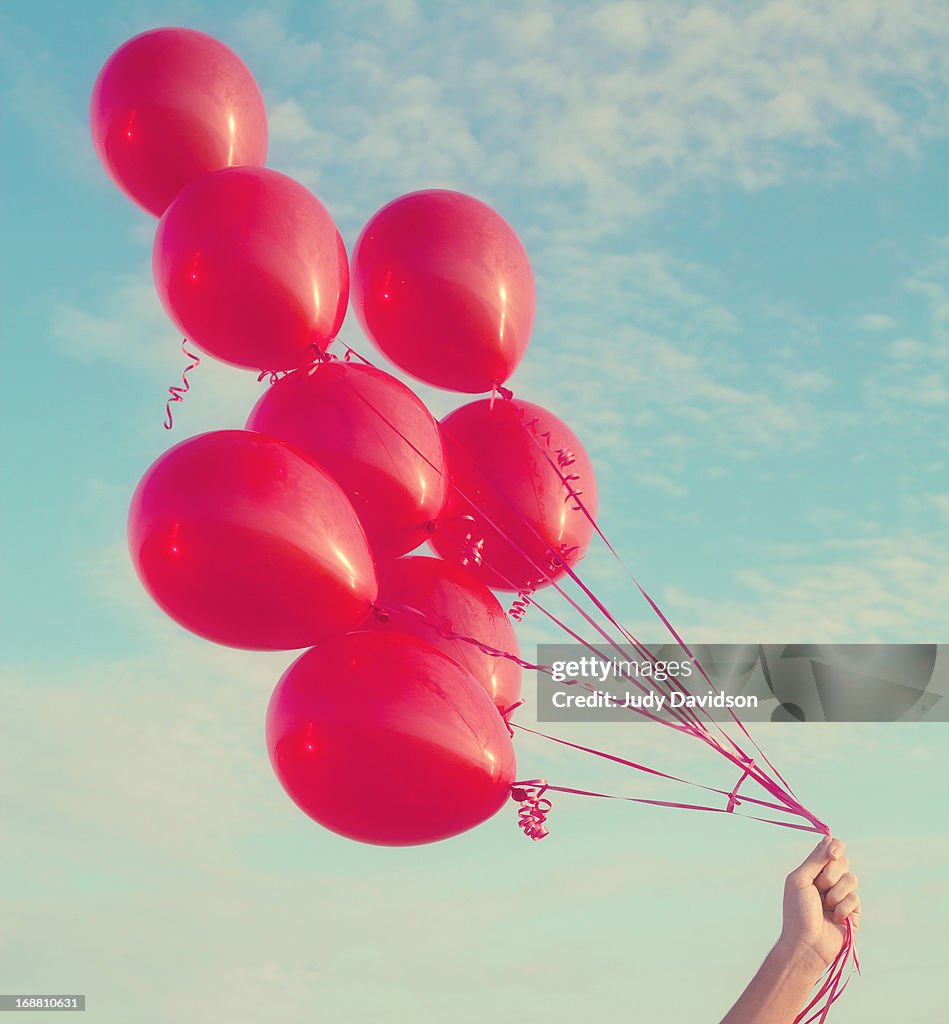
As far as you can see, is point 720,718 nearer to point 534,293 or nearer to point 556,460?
point 556,460

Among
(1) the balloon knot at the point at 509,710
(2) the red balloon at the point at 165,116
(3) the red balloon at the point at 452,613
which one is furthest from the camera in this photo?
(1) the balloon knot at the point at 509,710

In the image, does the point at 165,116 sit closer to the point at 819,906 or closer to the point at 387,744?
the point at 387,744

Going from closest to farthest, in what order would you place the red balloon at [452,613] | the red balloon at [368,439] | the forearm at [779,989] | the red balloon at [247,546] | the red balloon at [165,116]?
1. the forearm at [779,989]
2. the red balloon at [247,546]
3. the red balloon at [368,439]
4. the red balloon at [452,613]
5. the red balloon at [165,116]

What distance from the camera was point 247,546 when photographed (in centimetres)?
288

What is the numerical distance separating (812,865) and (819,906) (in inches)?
3.6

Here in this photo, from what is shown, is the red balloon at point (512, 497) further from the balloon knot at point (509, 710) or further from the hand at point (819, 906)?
the hand at point (819, 906)

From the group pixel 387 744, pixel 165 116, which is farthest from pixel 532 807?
pixel 165 116

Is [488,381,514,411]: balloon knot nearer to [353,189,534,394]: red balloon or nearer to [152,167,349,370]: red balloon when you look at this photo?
[353,189,534,394]: red balloon

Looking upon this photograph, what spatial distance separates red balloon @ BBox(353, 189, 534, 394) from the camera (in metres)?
3.48

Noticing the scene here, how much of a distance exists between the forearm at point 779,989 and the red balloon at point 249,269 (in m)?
1.94

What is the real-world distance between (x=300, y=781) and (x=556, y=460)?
1363 millimetres

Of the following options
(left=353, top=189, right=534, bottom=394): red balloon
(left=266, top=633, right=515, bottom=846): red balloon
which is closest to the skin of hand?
(left=266, top=633, right=515, bottom=846): red balloon

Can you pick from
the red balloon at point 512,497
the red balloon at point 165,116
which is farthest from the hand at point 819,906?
the red balloon at point 165,116

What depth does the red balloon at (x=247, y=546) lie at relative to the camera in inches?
113
